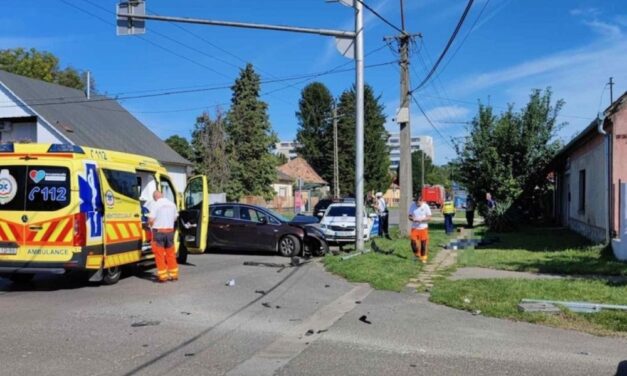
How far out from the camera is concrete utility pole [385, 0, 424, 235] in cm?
2209

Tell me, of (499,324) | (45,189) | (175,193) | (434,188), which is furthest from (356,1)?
(434,188)

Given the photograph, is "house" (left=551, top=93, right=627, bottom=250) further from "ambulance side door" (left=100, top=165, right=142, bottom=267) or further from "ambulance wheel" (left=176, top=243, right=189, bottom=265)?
"ambulance side door" (left=100, top=165, right=142, bottom=267)

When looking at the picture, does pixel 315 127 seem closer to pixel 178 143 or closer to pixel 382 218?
pixel 178 143

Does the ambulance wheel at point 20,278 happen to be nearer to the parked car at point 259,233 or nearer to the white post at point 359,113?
the parked car at point 259,233

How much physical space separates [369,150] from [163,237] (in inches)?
2739

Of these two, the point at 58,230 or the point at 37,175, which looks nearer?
the point at 58,230

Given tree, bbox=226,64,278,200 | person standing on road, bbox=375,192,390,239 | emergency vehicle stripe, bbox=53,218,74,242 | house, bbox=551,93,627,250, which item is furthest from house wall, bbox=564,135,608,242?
tree, bbox=226,64,278,200

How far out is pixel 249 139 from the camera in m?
52.8

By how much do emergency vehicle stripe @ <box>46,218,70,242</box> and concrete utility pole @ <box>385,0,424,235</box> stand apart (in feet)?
45.3

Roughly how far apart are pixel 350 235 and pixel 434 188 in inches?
2509

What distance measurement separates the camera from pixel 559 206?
3009 cm

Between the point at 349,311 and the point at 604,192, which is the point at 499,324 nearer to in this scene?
the point at 349,311

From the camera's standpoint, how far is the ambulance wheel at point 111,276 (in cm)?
1126

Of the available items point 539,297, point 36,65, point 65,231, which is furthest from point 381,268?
point 36,65
